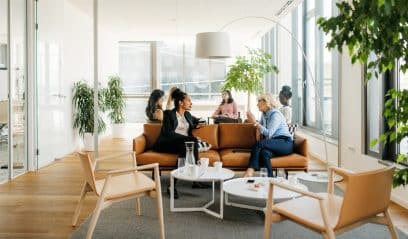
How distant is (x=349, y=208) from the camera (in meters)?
2.45

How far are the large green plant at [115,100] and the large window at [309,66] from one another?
263 centimetres

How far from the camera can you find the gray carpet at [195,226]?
3369mm

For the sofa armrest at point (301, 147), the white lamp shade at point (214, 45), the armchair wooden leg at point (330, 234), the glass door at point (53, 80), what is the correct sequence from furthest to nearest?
the glass door at point (53, 80), the white lamp shade at point (214, 45), the sofa armrest at point (301, 147), the armchair wooden leg at point (330, 234)

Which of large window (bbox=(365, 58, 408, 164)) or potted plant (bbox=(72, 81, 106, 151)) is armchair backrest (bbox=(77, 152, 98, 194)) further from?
potted plant (bbox=(72, 81, 106, 151))

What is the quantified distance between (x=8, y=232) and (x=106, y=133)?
3902 millimetres

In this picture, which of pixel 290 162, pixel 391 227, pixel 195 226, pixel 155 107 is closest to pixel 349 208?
pixel 391 227

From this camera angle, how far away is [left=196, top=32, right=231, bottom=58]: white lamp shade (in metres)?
5.44

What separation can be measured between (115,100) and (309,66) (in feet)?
11.3

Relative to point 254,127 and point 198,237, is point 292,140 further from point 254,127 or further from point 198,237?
point 198,237

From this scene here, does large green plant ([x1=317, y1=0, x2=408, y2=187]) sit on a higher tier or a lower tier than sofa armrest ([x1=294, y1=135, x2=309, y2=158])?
higher

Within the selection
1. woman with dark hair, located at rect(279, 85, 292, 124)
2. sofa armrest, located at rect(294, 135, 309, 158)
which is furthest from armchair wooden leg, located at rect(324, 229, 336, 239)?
woman with dark hair, located at rect(279, 85, 292, 124)

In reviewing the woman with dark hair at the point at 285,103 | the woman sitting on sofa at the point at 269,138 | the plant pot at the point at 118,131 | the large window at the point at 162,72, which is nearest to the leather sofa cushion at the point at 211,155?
the woman sitting on sofa at the point at 269,138

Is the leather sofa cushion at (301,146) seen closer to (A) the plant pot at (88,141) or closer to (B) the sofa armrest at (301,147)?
(B) the sofa armrest at (301,147)

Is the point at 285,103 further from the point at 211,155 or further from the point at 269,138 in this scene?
the point at 211,155
